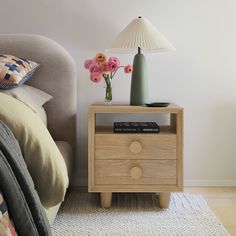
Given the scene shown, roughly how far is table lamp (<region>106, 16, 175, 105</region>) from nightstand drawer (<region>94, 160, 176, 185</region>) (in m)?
0.35

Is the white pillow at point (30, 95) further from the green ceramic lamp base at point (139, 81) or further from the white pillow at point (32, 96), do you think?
the green ceramic lamp base at point (139, 81)

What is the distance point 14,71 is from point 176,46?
99cm

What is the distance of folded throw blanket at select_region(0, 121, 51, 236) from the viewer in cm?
96

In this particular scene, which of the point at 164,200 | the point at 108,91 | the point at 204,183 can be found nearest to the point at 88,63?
the point at 108,91

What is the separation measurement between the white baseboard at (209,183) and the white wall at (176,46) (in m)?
0.13

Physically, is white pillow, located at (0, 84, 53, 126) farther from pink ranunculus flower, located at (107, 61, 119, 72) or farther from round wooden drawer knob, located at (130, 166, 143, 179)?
round wooden drawer knob, located at (130, 166, 143, 179)

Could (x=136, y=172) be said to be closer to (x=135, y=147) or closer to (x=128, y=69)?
(x=135, y=147)

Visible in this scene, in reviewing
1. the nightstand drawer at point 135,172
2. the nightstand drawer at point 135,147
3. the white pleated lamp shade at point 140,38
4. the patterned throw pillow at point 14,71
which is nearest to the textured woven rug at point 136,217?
the nightstand drawer at point 135,172

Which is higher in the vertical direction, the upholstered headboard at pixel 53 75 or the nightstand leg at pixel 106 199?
the upholstered headboard at pixel 53 75

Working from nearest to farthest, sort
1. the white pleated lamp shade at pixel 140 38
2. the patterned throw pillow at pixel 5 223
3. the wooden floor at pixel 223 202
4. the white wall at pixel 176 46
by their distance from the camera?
the patterned throw pillow at pixel 5 223 → the wooden floor at pixel 223 202 → the white pleated lamp shade at pixel 140 38 → the white wall at pixel 176 46

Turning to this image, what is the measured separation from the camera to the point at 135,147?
186 centimetres

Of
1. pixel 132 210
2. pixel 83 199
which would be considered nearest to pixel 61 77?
pixel 83 199

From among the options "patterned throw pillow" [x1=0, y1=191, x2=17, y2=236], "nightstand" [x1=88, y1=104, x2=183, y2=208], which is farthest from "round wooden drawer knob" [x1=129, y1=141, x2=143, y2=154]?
"patterned throw pillow" [x1=0, y1=191, x2=17, y2=236]

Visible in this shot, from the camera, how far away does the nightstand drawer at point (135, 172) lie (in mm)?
1874
